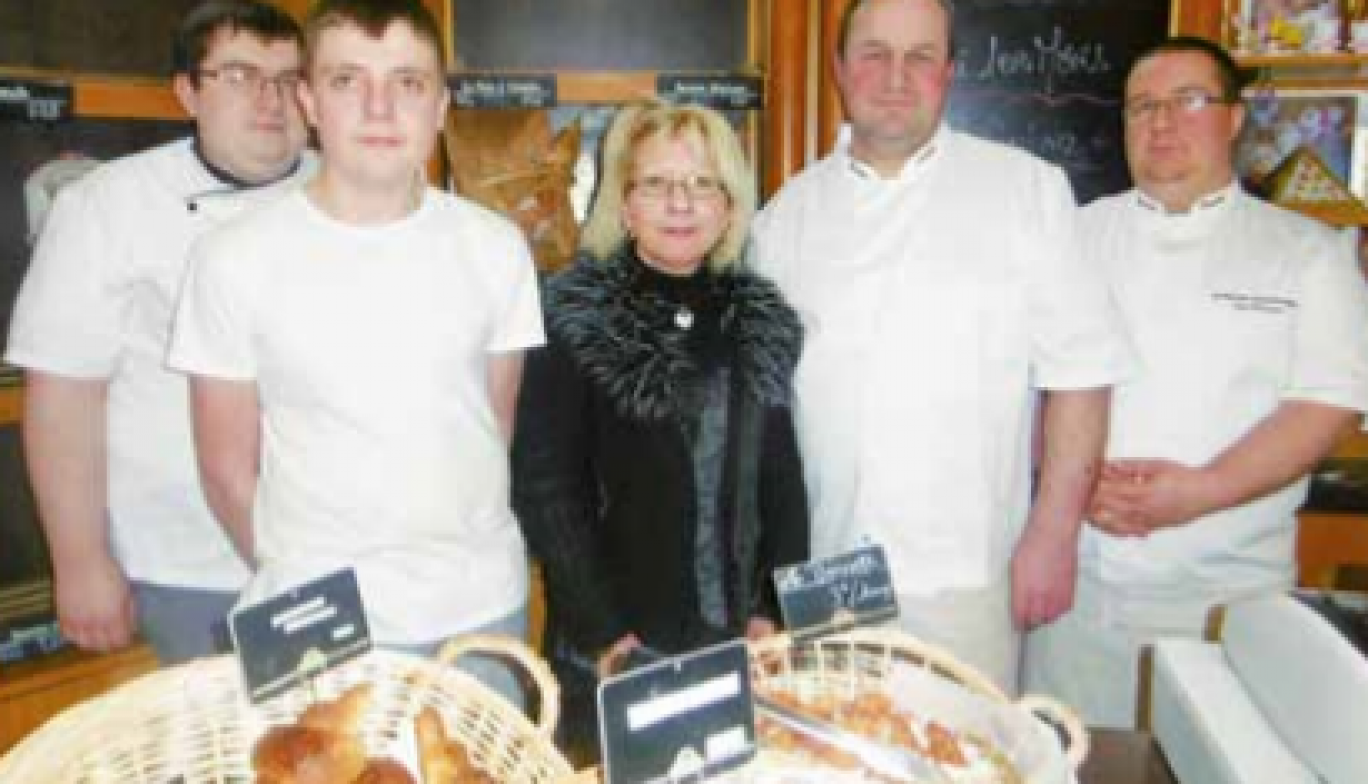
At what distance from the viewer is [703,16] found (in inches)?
Result: 101

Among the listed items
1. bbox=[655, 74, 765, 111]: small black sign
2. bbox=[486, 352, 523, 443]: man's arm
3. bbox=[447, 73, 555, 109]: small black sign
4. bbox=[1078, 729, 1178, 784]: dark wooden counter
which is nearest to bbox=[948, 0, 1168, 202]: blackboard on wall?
bbox=[655, 74, 765, 111]: small black sign

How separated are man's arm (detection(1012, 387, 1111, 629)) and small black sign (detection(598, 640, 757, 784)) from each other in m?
0.99

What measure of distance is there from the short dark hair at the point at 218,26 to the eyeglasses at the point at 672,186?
51 centimetres

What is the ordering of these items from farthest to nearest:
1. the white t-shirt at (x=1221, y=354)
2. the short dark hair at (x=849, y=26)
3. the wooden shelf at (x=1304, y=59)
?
the wooden shelf at (x=1304, y=59)
the white t-shirt at (x=1221, y=354)
the short dark hair at (x=849, y=26)

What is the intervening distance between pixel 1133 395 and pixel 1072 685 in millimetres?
510

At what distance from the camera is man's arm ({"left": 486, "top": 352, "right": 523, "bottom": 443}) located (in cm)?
158

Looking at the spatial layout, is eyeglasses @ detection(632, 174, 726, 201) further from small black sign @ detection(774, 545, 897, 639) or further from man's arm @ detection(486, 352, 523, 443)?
small black sign @ detection(774, 545, 897, 639)

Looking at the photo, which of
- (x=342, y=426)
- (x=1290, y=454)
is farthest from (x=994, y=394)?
(x=342, y=426)

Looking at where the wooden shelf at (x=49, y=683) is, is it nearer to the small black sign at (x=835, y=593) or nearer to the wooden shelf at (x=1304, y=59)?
the small black sign at (x=835, y=593)

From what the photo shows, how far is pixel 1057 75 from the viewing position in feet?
8.30

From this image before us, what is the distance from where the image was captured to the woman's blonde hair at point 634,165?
163 centimetres

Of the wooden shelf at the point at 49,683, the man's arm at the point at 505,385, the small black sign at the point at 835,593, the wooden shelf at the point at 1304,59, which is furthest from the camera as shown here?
the wooden shelf at the point at 1304,59

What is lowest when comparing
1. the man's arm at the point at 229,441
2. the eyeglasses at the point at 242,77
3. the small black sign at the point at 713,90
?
the man's arm at the point at 229,441

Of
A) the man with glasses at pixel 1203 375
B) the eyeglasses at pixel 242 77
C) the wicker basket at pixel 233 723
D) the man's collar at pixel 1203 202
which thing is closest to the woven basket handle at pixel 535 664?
the wicker basket at pixel 233 723
